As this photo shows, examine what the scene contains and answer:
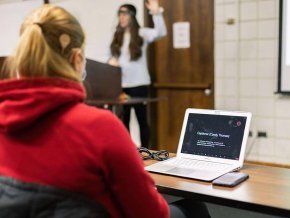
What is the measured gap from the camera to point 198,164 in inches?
64.0

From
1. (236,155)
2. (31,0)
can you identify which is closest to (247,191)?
(236,155)

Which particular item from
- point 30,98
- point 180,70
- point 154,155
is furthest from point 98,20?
point 30,98

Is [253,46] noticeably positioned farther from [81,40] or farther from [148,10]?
[81,40]

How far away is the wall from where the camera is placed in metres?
3.79

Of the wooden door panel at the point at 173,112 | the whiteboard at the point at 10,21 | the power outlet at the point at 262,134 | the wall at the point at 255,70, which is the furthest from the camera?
the whiteboard at the point at 10,21

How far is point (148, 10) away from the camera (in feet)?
14.9

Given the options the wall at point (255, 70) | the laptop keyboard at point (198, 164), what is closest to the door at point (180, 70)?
the wall at point (255, 70)

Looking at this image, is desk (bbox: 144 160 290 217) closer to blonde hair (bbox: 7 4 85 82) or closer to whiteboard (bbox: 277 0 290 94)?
blonde hair (bbox: 7 4 85 82)

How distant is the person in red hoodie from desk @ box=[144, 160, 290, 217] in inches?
10.4

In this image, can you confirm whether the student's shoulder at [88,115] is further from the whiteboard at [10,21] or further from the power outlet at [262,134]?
the whiteboard at [10,21]

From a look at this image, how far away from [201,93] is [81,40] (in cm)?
331

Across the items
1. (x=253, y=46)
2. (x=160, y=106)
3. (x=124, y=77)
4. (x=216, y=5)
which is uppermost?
(x=216, y=5)

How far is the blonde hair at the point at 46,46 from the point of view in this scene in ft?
3.38

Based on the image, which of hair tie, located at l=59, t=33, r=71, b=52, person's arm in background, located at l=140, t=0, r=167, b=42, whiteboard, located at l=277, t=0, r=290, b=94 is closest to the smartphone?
hair tie, located at l=59, t=33, r=71, b=52
